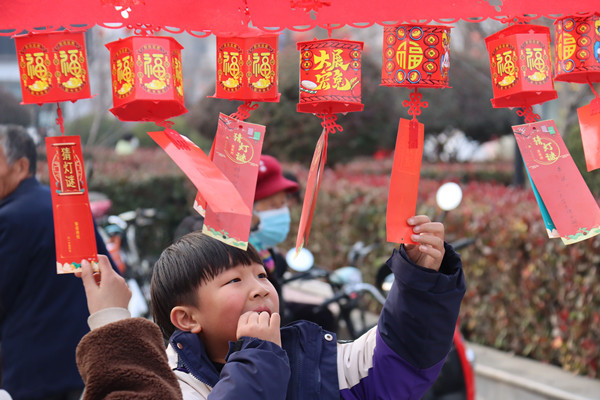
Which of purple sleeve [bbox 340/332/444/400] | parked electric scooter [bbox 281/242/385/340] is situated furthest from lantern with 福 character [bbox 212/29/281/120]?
parked electric scooter [bbox 281/242/385/340]

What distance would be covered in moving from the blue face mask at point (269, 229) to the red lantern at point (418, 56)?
170cm

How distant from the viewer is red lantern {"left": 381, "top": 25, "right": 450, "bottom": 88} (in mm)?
1500

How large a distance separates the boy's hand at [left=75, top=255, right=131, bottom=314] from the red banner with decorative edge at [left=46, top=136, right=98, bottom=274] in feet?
0.09

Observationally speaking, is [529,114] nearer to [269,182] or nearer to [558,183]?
[558,183]

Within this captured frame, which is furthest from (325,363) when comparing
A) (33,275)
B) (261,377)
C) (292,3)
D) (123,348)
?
(33,275)

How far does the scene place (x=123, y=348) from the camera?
53.3 inches

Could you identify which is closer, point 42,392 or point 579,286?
point 42,392

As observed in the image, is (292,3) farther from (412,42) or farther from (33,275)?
(33,275)

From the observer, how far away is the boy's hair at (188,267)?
1.67 metres


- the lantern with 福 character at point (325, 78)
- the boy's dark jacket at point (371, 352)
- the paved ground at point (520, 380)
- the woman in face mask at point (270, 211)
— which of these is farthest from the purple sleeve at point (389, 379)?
the paved ground at point (520, 380)

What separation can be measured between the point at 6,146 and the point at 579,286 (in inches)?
140

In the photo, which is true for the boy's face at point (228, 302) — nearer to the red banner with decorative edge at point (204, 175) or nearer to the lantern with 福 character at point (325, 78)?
the lantern with 福 character at point (325, 78)

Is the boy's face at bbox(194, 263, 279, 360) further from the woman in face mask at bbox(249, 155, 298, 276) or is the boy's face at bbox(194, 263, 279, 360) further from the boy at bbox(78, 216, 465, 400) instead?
the woman in face mask at bbox(249, 155, 298, 276)

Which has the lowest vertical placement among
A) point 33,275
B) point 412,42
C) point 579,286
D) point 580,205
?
point 579,286
